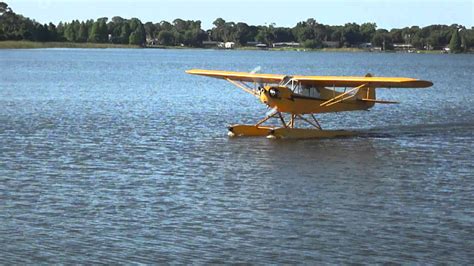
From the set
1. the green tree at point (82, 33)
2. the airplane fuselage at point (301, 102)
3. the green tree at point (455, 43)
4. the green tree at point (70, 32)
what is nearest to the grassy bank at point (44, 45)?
the green tree at point (70, 32)

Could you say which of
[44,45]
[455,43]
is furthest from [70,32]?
[455,43]

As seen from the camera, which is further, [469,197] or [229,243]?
[469,197]

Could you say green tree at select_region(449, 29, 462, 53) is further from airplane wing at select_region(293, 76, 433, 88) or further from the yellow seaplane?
airplane wing at select_region(293, 76, 433, 88)

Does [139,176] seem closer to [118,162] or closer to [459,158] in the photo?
[118,162]

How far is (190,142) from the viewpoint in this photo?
67.9 feet

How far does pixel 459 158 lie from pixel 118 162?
6523 mm

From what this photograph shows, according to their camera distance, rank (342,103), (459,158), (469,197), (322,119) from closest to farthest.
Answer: (469,197), (459,158), (342,103), (322,119)

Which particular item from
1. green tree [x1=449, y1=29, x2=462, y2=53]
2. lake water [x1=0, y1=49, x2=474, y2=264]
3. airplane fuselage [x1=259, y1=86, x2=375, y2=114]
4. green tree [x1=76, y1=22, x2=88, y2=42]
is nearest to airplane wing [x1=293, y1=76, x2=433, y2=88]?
airplane fuselage [x1=259, y1=86, x2=375, y2=114]

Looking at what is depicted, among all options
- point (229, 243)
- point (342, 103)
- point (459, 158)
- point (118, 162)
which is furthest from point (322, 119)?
point (229, 243)

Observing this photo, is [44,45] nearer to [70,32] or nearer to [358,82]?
[70,32]

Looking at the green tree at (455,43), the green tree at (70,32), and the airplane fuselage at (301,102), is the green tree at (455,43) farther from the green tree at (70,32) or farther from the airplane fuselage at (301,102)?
the airplane fuselage at (301,102)

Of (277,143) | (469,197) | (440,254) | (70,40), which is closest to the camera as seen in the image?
(440,254)

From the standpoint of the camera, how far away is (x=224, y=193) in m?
14.4

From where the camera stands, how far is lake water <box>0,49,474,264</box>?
11172 mm
